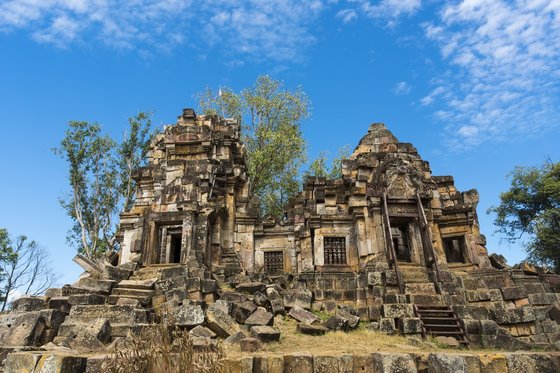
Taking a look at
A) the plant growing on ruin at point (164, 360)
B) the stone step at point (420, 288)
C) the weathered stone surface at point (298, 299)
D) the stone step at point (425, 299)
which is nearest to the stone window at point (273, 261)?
the weathered stone surface at point (298, 299)

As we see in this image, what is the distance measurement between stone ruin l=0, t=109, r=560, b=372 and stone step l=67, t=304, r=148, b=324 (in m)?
0.03

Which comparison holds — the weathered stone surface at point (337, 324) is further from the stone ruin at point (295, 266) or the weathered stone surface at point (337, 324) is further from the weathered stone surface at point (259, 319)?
the weathered stone surface at point (259, 319)

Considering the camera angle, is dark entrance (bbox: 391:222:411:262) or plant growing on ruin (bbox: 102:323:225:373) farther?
dark entrance (bbox: 391:222:411:262)

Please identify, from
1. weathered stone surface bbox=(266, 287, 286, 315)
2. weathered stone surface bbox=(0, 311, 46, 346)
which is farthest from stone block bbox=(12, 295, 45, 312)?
weathered stone surface bbox=(266, 287, 286, 315)

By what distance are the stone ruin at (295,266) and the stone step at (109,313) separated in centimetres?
3

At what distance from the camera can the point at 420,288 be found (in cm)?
1252

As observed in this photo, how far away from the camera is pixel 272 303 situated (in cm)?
1072

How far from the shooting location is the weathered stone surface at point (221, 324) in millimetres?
8508

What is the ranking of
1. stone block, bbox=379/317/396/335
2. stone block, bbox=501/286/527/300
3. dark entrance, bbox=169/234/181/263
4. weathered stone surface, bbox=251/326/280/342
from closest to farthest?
1. weathered stone surface, bbox=251/326/280/342
2. stone block, bbox=379/317/396/335
3. stone block, bbox=501/286/527/300
4. dark entrance, bbox=169/234/181/263

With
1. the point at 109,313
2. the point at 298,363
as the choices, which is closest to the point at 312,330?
the point at 298,363

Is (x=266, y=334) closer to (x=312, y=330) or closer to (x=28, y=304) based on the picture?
(x=312, y=330)

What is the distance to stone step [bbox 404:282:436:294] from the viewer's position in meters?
12.4

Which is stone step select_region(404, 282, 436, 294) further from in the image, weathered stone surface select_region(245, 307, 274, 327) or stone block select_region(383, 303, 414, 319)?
weathered stone surface select_region(245, 307, 274, 327)

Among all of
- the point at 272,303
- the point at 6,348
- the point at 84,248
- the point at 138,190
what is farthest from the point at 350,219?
the point at 84,248
